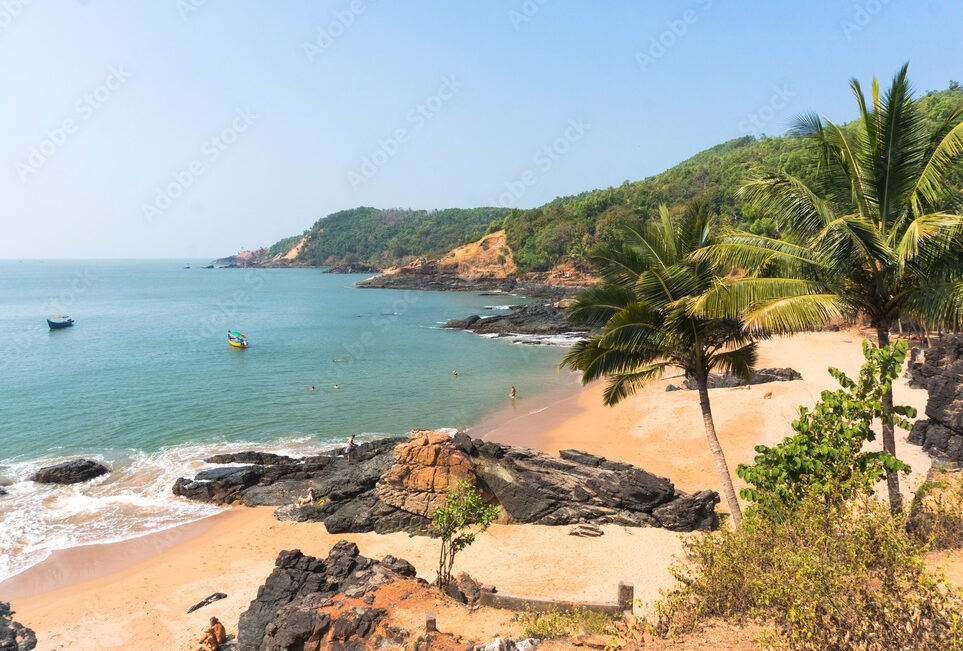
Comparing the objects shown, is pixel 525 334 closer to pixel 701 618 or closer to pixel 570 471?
pixel 570 471

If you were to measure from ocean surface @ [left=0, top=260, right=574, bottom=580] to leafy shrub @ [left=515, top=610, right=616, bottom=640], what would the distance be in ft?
48.5

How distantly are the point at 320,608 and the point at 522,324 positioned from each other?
51.0m

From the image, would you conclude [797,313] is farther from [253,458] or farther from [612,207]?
[612,207]

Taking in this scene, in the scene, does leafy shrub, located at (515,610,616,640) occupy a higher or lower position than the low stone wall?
higher

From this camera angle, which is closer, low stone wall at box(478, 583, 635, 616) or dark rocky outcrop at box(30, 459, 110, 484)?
low stone wall at box(478, 583, 635, 616)

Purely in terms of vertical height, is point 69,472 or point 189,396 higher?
point 189,396

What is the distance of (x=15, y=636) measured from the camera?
40.4ft

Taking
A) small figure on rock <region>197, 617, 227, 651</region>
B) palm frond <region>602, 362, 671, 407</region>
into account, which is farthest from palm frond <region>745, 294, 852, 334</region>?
small figure on rock <region>197, 617, 227, 651</region>

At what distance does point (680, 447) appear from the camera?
2320cm

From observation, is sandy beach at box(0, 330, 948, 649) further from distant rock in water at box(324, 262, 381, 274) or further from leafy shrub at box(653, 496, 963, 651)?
distant rock in water at box(324, 262, 381, 274)

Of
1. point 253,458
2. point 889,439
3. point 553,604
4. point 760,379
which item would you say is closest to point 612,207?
point 760,379

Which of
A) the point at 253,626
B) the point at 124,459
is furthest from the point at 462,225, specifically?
the point at 253,626

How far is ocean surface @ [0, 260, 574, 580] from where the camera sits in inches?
787

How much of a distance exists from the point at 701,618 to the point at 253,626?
834 centimetres
